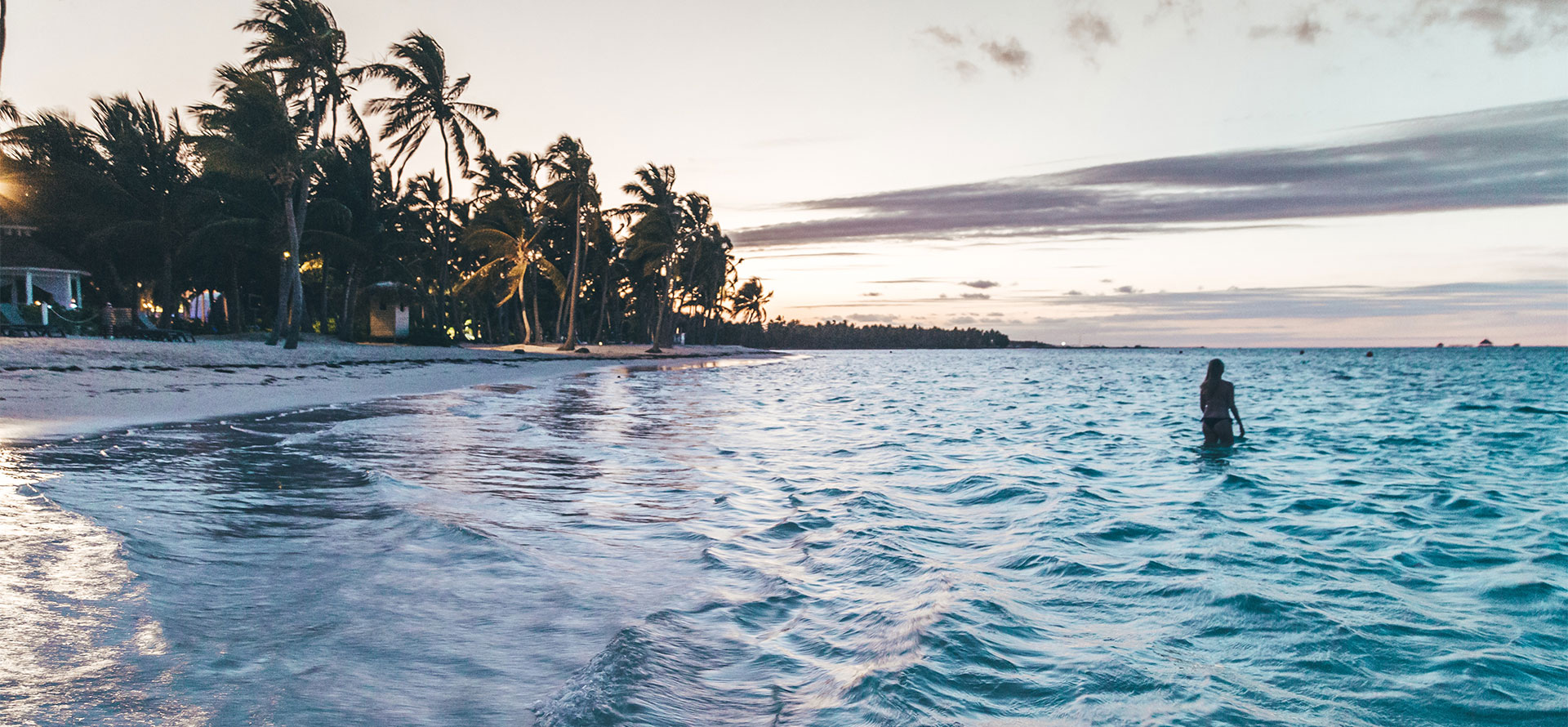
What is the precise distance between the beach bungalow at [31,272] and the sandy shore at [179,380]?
548cm

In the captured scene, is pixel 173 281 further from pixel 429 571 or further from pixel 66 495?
pixel 429 571

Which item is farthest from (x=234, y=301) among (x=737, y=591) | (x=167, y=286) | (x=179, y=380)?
(x=737, y=591)

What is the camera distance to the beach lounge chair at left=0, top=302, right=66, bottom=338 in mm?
19969

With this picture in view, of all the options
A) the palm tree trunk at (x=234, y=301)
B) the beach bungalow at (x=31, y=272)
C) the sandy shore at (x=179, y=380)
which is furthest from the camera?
the palm tree trunk at (x=234, y=301)

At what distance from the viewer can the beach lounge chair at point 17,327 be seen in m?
20.0

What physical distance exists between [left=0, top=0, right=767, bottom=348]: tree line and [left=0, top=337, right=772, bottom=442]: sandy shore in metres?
4.35

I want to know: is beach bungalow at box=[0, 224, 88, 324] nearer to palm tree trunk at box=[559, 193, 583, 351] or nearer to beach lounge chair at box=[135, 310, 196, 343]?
beach lounge chair at box=[135, 310, 196, 343]

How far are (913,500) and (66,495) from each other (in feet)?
21.9

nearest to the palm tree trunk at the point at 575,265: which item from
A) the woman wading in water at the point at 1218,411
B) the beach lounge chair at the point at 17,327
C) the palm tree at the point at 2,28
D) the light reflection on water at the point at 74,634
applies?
the beach lounge chair at the point at 17,327

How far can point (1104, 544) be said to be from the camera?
6.07m

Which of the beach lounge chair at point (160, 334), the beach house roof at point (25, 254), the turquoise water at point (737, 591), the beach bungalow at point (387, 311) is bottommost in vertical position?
the turquoise water at point (737, 591)

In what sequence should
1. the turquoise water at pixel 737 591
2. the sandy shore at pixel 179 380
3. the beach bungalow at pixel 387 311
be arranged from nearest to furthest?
the turquoise water at pixel 737 591 < the sandy shore at pixel 179 380 < the beach bungalow at pixel 387 311

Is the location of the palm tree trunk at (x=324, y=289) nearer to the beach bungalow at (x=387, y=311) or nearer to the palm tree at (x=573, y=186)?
the beach bungalow at (x=387, y=311)

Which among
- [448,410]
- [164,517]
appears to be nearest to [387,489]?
[164,517]
